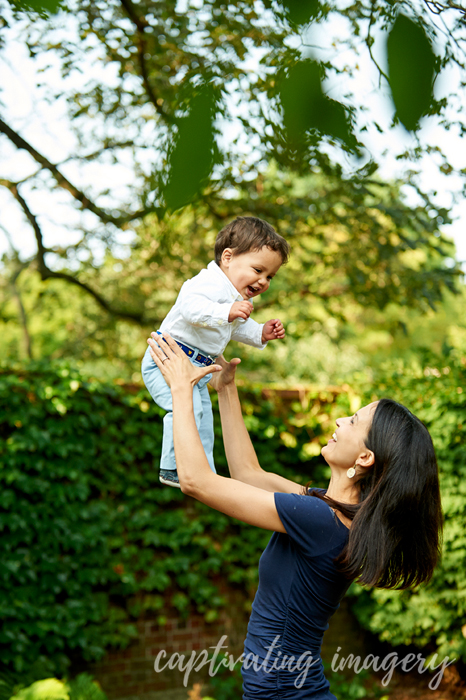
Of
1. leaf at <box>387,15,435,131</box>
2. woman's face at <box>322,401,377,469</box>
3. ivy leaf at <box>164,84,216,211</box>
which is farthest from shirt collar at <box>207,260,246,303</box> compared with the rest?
leaf at <box>387,15,435,131</box>

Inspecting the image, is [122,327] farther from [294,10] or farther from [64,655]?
[294,10]

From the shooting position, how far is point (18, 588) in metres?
3.92

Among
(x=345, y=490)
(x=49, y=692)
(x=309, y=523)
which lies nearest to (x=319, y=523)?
(x=309, y=523)

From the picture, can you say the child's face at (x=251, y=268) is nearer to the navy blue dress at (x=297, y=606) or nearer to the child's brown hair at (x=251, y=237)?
the child's brown hair at (x=251, y=237)

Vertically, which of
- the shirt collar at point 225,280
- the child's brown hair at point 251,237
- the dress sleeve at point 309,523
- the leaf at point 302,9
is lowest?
the dress sleeve at point 309,523

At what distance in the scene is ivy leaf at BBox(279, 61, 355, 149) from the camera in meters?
1.27

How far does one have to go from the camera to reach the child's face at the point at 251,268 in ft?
6.07

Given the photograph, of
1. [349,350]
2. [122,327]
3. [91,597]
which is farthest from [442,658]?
[349,350]

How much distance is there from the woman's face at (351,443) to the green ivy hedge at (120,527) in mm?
2419

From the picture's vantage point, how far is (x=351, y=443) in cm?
182

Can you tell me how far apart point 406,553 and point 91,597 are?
313cm

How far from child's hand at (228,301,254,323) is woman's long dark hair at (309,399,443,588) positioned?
0.53m

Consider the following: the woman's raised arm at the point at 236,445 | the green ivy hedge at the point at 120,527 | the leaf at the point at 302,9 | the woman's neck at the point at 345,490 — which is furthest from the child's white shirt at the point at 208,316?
the green ivy hedge at the point at 120,527

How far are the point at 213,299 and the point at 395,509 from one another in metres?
0.84
